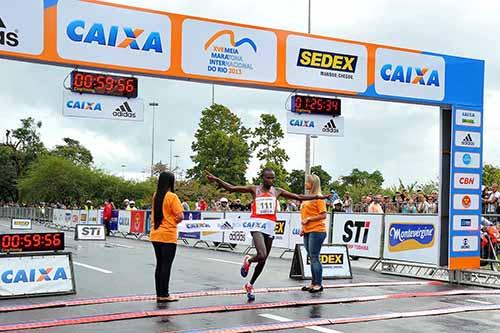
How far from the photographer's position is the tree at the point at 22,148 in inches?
3383

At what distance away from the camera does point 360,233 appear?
18156 millimetres

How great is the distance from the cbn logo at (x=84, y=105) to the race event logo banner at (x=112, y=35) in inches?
27.3

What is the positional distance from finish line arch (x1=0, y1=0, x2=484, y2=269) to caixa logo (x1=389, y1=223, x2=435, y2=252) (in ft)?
5.95

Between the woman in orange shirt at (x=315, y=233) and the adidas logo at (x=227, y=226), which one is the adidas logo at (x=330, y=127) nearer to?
the woman in orange shirt at (x=315, y=233)

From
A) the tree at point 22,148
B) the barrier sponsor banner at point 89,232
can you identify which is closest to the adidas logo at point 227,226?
the barrier sponsor banner at point 89,232

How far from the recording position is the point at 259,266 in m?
10.1

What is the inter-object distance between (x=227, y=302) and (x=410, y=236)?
25.0 feet

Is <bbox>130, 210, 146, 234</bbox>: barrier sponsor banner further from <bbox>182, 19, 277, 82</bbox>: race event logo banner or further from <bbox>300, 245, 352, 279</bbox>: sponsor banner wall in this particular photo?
<bbox>182, 19, 277, 82</bbox>: race event logo banner

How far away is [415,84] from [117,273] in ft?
24.6

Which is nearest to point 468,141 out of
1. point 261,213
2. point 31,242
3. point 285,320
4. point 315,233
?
point 315,233

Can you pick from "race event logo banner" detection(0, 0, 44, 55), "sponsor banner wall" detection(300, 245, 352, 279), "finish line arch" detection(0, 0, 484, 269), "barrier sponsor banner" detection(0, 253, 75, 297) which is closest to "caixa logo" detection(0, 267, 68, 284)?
"barrier sponsor banner" detection(0, 253, 75, 297)

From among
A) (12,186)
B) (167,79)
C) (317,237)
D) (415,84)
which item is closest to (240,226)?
(317,237)

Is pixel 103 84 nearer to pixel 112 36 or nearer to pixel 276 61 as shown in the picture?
pixel 112 36

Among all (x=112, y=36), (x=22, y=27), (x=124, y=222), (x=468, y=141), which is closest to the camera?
(x=22, y=27)
